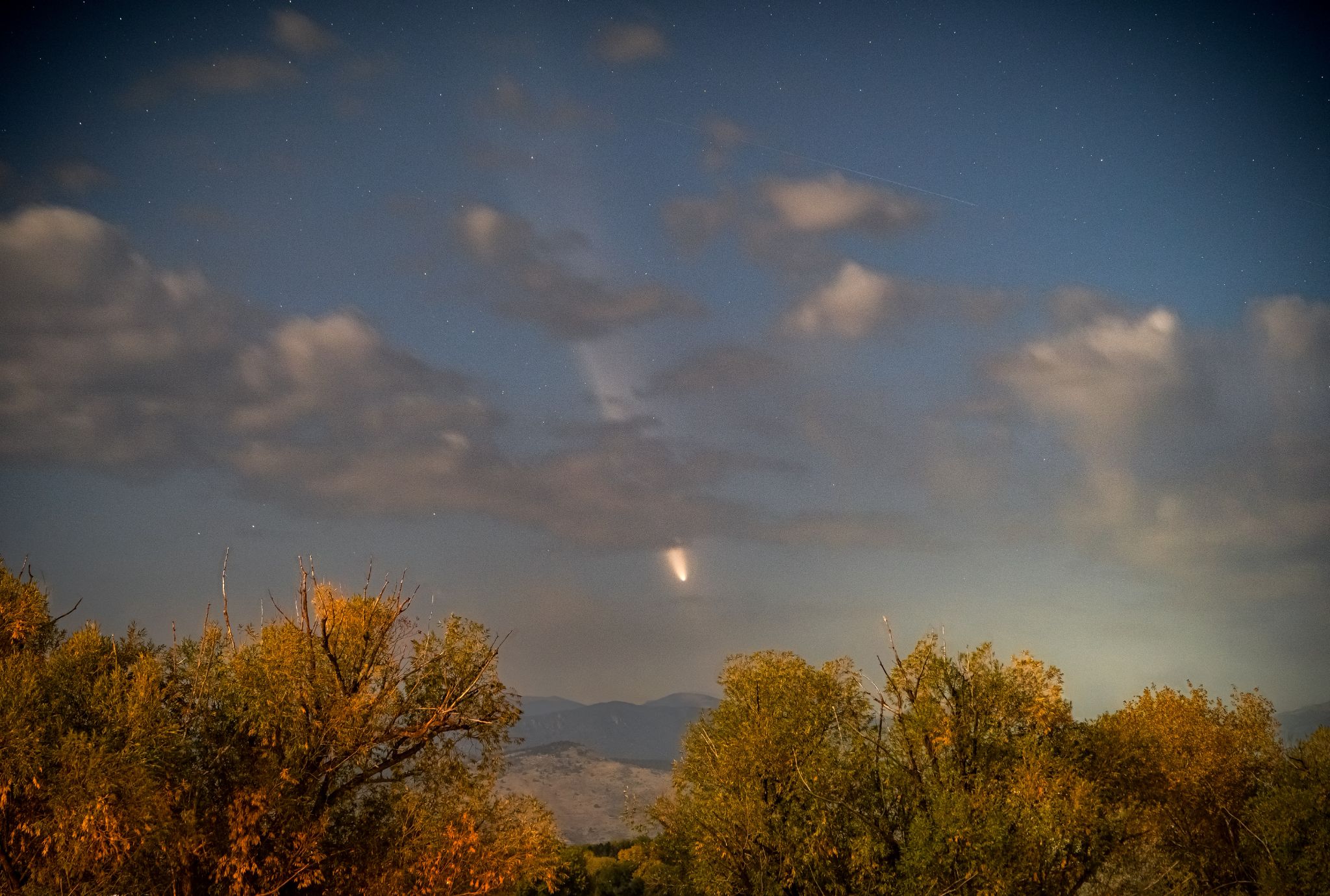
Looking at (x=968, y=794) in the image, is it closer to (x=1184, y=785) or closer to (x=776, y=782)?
(x=776, y=782)

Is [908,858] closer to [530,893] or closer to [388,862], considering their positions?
[388,862]

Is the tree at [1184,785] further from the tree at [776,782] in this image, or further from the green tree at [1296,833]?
the tree at [776,782]

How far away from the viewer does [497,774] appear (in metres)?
38.7

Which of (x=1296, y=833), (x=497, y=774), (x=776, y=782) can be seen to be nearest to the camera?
(x=497, y=774)

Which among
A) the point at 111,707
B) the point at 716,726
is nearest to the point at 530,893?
the point at 716,726

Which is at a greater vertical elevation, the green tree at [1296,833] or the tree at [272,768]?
the tree at [272,768]

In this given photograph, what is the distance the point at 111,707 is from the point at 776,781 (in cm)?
3227

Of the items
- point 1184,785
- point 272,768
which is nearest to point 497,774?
point 272,768

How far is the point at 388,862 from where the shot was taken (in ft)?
116

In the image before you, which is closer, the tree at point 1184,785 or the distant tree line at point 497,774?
the distant tree line at point 497,774

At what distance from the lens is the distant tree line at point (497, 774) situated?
31609 mm

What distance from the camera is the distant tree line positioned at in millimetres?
31609

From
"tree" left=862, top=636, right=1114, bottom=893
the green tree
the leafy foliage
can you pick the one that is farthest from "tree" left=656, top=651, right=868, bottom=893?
the green tree

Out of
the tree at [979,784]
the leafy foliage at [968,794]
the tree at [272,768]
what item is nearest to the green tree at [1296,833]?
the leafy foliage at [968,794]
